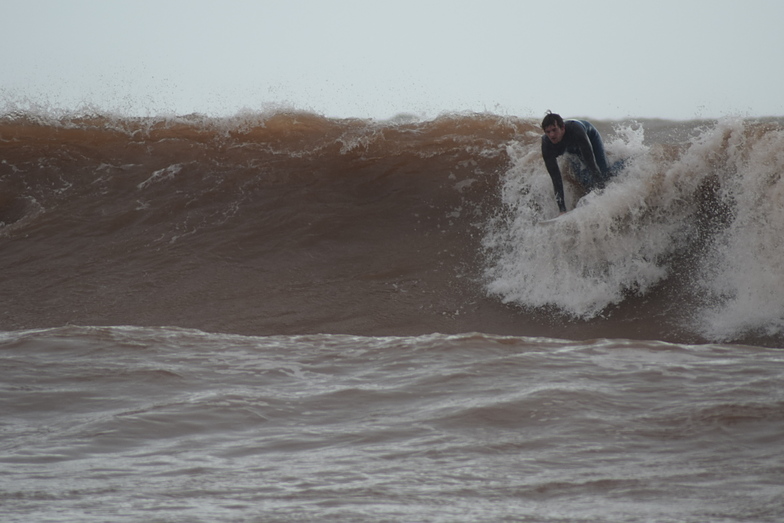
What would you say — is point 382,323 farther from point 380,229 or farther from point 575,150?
point 575,150

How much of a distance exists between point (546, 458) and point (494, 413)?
0.49m

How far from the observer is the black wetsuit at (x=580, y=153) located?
6.81m

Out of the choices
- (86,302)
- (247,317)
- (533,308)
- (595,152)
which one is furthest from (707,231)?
(86,302)

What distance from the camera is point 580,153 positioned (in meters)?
6.90

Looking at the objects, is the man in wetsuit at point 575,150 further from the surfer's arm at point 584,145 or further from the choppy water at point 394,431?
the choppy water at point 394,431

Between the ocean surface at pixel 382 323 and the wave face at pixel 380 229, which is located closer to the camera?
the ocean surface at pixel 382 323

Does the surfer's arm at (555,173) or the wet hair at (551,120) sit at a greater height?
the wet hair at (551,120)

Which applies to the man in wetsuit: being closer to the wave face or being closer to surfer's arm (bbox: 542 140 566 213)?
surfer's arm (bbox: 542 140 566 213)

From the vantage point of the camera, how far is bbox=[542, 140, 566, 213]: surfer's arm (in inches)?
271

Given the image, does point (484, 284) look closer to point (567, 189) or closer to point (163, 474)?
point (567, 189)

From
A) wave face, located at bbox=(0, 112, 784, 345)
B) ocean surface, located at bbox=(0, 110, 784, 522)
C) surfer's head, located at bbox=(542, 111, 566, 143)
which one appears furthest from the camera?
surfer's head, located at bbox=(542, 111, 566, 143)

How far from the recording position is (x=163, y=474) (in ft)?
9.02

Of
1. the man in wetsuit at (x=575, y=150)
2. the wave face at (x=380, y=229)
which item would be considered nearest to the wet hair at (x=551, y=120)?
the man in wetsuit at (x=575, y=150)

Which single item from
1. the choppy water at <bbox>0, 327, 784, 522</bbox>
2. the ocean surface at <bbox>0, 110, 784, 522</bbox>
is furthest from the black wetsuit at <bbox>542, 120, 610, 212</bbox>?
the choppy water at <bbox>0, 327, 784, 522</bbox>
